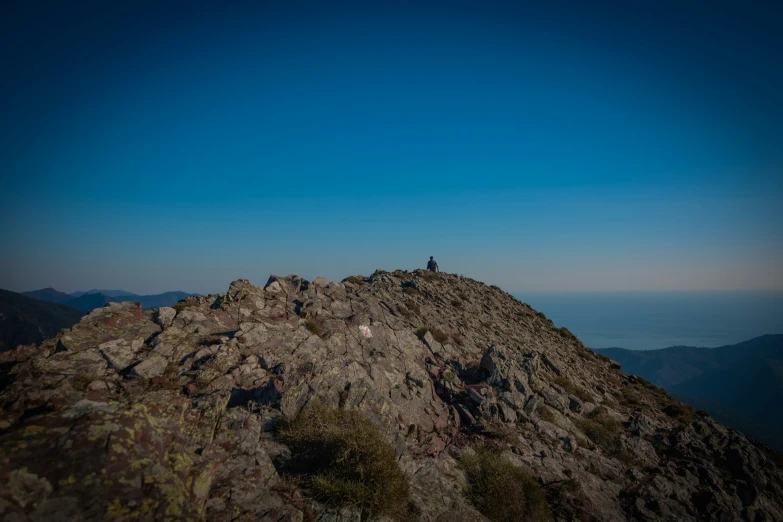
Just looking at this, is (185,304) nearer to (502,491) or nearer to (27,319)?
(502,491)

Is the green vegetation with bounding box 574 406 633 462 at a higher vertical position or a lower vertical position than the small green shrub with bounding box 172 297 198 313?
lower

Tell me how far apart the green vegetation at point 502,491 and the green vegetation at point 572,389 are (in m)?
11.7

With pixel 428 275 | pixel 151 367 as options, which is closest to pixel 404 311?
pixel 151 367

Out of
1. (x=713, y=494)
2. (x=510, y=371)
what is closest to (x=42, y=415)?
(x=510, y=371)

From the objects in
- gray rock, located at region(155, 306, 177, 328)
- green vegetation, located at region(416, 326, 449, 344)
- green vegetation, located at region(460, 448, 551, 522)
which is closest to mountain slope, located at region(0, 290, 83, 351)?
gray rock, located at region(155, 306, 177, 328)

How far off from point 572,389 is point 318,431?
1887 centimetres

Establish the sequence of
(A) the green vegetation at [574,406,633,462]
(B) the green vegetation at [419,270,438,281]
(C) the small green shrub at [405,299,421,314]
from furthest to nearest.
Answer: (B) the green vegetation at [419,270,438,281]
(C) the small green shrub at [405,299,421,314]
(A) the green vegetation at [574,406,633,462]

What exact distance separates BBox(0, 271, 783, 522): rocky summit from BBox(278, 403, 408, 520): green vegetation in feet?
0.15

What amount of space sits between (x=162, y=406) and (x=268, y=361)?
191 inches

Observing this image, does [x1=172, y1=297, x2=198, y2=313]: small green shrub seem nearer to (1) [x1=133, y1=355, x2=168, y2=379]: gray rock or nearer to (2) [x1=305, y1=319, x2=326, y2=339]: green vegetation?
(1) [x1=133, y1=355, x2=168, y2=379]: gray rock

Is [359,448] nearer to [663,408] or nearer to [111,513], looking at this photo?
[111,513]

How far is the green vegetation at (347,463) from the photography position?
7.79 metres

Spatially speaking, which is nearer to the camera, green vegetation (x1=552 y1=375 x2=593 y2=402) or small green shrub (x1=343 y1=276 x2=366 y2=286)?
green vegetation (x1=552 y1=375 x2=593 y2=402)

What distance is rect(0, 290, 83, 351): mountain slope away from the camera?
437 feet
